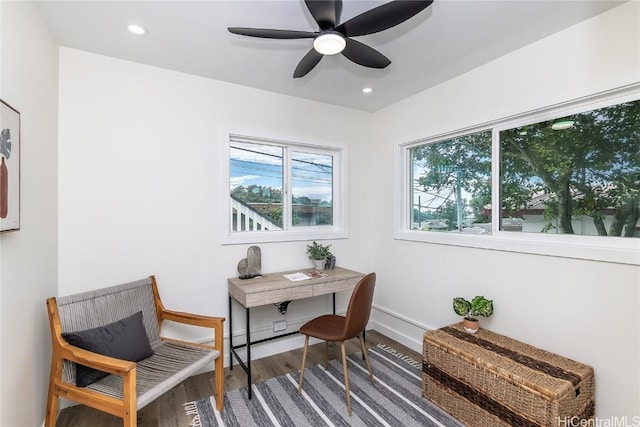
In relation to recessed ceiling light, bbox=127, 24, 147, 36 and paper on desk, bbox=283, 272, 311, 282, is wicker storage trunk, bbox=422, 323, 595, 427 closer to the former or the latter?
paper on desk, bbox=283, 272, 311, 282

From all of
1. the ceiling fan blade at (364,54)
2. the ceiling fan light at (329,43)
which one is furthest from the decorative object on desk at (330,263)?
the ceiling fan light at (329,43)

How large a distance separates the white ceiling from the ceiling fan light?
0.92 ft

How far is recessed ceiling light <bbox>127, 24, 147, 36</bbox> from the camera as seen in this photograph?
6.24 ft

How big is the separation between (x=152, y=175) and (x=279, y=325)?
Answer: 6.07ft

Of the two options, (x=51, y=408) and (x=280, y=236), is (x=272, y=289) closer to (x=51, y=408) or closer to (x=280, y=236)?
(x=280, y=236)

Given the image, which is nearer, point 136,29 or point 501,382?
point 501,382

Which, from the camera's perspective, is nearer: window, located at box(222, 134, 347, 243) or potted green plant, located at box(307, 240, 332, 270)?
window, located at box(222, 134, 347, 243)

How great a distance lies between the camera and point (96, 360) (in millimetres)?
1569

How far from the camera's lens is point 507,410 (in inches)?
68.9

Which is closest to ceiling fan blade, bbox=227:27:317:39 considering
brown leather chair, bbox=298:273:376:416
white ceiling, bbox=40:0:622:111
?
white ceiling, bbox=40:0:622:111

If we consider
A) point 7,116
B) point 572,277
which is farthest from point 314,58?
point 572,277

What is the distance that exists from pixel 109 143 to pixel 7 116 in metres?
0.97

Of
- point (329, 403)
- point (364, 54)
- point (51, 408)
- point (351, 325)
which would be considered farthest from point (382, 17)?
point (51, 408)

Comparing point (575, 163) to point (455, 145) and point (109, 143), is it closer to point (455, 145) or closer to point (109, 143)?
point (455, 145)
